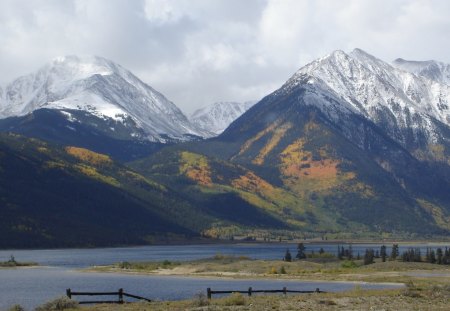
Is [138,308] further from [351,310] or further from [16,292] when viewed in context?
[16,292]

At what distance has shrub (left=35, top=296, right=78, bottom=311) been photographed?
10406cm

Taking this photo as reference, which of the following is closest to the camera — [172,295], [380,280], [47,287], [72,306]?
[72,306]

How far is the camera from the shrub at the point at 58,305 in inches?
4097

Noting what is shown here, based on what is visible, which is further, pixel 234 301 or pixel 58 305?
pixel 234 301

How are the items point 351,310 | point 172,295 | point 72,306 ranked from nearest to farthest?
point 351,310
point 72,306
point 172,295

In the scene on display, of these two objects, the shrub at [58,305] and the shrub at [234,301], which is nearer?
the shrub at [58,305]

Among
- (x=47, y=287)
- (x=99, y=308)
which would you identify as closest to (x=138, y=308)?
(x=99, y=308)

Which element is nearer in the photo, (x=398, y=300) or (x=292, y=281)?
(x=398, y=300)

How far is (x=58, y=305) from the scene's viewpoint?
10544 cm

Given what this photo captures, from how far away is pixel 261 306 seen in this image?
10462cm

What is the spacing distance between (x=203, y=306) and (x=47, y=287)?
76.4 m

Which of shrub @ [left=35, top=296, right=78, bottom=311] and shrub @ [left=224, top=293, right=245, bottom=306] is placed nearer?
shrub @ [left=35, top=296, right=78, bottom=311]

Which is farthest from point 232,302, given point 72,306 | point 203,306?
point 72,306

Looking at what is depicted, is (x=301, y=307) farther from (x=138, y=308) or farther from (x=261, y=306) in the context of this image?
(x=138, y=308)
